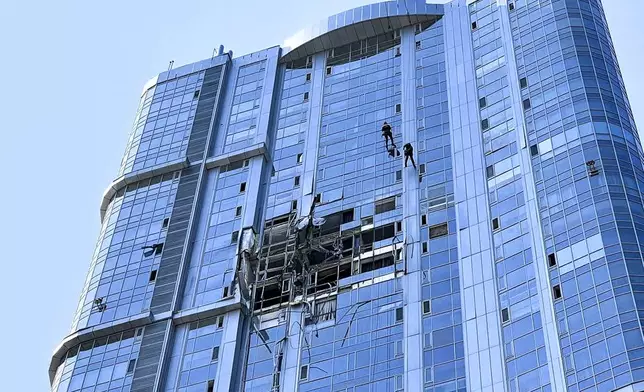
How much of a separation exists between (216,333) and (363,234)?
11206 millimetres

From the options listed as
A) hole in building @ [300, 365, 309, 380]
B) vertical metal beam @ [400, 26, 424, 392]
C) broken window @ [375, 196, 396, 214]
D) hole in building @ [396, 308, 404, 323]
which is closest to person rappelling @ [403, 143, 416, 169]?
vertical metal beam @ [400, 26, 424, 392]

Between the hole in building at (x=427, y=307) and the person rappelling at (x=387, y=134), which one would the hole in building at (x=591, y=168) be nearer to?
the hole in building at (x=427, y=307)

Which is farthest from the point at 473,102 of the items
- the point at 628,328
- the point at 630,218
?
the point at 628,328

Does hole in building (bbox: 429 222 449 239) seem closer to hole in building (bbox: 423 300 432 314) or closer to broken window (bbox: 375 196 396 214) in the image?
broken window (bbox: 375 196 396 214)

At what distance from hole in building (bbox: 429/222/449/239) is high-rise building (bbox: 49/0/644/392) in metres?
0.13

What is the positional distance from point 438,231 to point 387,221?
4.18 metres

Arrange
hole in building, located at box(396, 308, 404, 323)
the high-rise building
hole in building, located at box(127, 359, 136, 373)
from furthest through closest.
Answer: hole in building, located at box(127, 359, 136, 373)
hole in building, located at box(396, 308, 404, 323)
the high-rise building

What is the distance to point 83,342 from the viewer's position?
7731cm

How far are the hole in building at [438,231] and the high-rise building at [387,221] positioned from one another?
0.44 feet

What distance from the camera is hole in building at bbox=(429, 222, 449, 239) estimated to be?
7307 centimetres

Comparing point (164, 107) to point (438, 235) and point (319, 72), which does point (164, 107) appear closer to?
point (319, 72)

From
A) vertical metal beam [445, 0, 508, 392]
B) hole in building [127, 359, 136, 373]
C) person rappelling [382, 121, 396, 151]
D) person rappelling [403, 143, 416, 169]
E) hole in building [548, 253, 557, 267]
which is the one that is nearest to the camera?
vertical metal beam [445, 0, 508, 392]

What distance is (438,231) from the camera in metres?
73.4

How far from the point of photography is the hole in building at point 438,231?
73.1 meters
